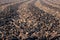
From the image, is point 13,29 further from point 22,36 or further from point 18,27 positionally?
point 22,36

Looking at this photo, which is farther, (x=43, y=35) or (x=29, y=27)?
(x=29, y=27)

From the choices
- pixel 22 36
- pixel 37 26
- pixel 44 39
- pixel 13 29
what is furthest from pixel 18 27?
pixel 44 39

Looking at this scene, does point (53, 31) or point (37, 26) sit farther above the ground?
point (37, 26)

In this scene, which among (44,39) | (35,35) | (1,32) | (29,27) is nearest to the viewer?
(44,39)

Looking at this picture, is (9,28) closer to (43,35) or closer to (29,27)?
(29,27)

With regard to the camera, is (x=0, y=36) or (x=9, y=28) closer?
(x=0, y=36)

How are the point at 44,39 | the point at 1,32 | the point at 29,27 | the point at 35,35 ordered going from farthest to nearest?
the point at 29,27 → the point at 1,32 → the point at 35,35 → the point at 44,39

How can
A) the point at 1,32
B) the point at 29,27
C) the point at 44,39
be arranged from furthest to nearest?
1. the point at 29,27
2. the point at 1,32
3. the point at 44,39

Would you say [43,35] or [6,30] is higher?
[6,30]

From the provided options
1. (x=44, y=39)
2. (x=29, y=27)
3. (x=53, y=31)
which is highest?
(x=29, y=27)

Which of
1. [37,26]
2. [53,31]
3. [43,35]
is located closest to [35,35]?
[43,35]
